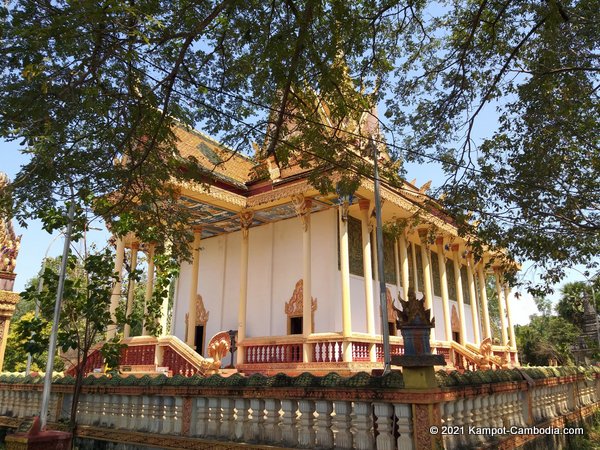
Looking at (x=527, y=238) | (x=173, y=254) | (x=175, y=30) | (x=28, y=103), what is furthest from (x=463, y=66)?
(x=28, y=103)

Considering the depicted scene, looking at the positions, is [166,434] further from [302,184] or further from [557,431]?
[302,184]

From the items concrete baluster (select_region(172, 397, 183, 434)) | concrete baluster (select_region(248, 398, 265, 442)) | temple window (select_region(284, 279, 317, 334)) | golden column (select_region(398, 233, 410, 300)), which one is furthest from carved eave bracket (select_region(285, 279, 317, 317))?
concrete baluster (select_region(248, 398, 265, 442))

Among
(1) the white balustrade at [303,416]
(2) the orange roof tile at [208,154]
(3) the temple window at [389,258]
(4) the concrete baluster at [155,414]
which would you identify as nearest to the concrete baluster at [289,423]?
(1) the white balustrade at [303,416]

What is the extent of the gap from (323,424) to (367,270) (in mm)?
10320

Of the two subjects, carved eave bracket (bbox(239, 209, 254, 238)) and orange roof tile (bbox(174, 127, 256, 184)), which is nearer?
orange roof tile (bbox(174, 127, 256, 184))

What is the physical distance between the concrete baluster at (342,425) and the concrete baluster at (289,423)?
468 mm

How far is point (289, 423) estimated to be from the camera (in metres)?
4.84

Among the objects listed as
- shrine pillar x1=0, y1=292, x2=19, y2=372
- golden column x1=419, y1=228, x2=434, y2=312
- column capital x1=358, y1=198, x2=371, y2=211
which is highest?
column capital x1=358, y1=198, x2=371, y2=211

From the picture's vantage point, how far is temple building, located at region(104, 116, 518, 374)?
1389 centimetres

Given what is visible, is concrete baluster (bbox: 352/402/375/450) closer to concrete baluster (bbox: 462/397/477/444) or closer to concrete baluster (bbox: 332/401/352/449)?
concrete baluster (bbox: 332/401/352/449)

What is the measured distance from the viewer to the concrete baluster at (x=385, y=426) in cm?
419

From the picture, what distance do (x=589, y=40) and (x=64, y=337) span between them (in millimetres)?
8676

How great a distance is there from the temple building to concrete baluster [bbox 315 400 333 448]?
7923mm

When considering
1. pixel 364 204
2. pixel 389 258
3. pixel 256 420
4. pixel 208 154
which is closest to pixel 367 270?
pixel 364 204
